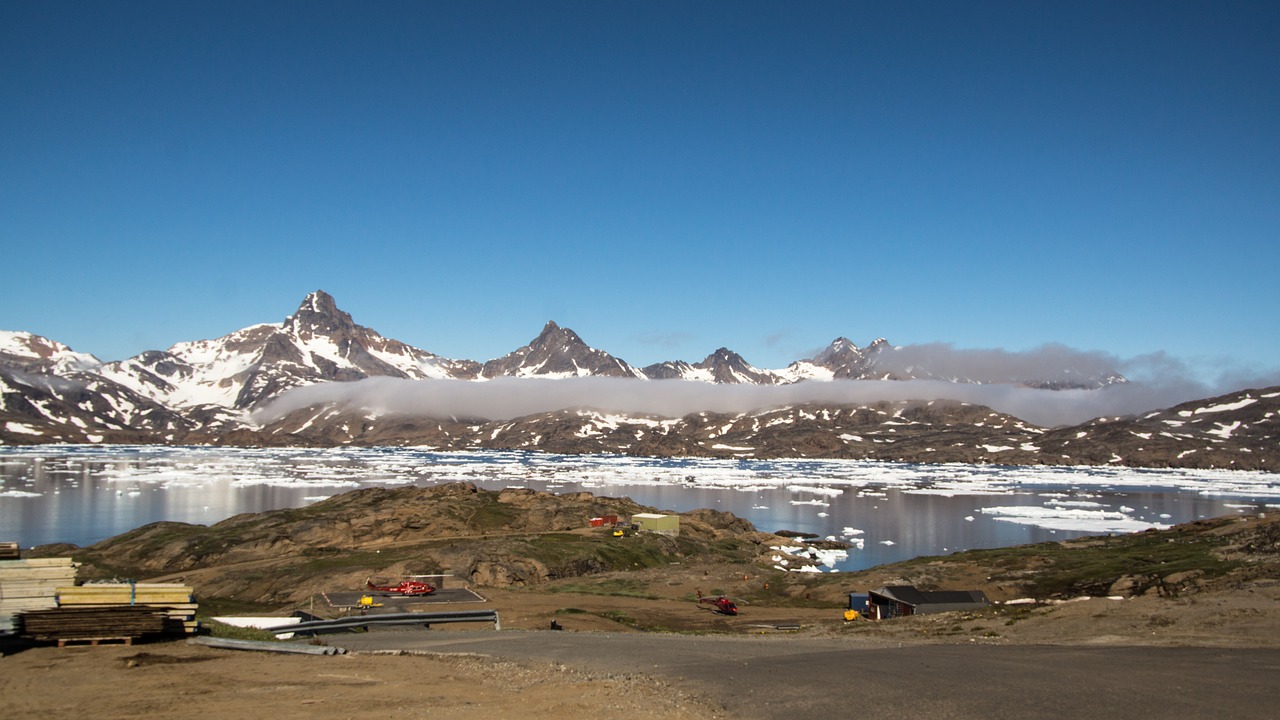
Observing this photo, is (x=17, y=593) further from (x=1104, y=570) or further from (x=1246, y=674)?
(x=1104, y=570)

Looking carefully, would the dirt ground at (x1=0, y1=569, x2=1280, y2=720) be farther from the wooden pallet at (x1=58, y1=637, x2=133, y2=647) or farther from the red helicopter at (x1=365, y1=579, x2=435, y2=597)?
the red helicopter at (x1=365, y1=579, x2=435, y2=597)

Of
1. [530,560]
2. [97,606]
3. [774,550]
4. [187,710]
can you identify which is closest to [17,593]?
[97,606]

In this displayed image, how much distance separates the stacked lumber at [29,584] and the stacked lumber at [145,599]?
22.2 inches

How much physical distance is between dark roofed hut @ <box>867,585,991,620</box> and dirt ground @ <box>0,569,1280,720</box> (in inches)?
456

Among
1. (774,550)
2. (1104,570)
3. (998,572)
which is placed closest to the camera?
(1104,570)

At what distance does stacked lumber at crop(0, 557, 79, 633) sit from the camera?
2136 cm

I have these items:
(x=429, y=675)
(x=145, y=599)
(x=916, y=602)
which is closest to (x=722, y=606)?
Result: (x=916, y=602)

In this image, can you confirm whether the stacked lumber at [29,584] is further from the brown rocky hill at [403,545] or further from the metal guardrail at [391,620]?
the brown rocky hill at [403,545]

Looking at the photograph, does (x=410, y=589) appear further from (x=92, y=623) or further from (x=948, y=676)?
(x=948, y=676)

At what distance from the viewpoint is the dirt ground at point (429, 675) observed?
15.7m

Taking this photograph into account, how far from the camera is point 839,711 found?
15.6 meters

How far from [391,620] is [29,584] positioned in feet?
45.0

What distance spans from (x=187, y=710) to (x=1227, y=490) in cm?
20978

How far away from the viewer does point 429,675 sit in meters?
19.5
